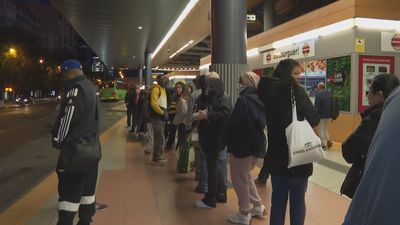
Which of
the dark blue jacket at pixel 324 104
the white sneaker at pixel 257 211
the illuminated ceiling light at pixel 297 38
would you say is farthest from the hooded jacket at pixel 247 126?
the illuminated ceiling light at pixel 297 38

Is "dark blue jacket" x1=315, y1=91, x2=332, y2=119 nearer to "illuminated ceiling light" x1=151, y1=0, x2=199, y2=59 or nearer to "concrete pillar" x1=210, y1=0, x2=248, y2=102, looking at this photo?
"concrete pillar" x1=210, y1=0, x2=248, y2=102

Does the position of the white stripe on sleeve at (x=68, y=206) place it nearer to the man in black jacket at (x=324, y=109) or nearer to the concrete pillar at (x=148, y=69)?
the man in black jacket at (x=324, y=109)

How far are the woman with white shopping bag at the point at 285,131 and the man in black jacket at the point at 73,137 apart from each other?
1534 millimetres

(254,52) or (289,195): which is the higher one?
(254,52)

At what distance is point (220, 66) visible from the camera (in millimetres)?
7617

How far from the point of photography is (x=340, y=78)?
12.8m

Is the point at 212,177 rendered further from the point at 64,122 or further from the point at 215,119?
the point at 64,122

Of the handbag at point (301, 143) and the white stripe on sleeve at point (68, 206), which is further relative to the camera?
the white stripe on sleeve at point (68, 206)

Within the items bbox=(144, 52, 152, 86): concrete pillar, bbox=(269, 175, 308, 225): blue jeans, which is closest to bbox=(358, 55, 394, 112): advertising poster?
bbox=(269, 175, 308, 225): blue jeans

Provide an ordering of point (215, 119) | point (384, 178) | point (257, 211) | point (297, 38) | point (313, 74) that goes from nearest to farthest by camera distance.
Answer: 1. point (384, 178)
2. point (257, 211)
3. point (215, 119)
4. point (313, 74)
5. point (297, 38)

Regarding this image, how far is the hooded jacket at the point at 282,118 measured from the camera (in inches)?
148

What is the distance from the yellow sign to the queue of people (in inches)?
271

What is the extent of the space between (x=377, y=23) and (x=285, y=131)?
9.62 m

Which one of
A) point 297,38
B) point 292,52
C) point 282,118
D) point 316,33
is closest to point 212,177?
point 282,118
